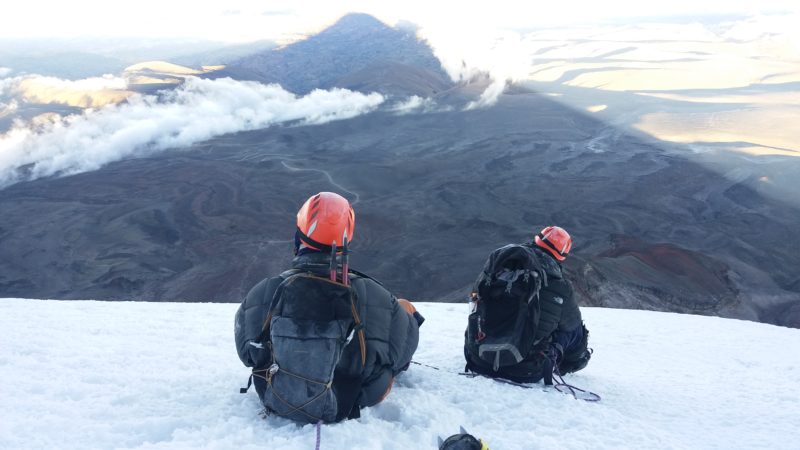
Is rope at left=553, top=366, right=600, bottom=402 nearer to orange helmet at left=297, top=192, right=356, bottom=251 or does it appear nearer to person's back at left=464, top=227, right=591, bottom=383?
person's back at left=464, top=227, right=591, bottom=383

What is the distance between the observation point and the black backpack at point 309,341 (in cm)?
296

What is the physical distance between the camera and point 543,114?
101 m

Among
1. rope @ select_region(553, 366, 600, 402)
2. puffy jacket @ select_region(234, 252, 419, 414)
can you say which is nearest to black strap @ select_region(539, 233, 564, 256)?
rope @ select_region(553, 366, 600, 402)

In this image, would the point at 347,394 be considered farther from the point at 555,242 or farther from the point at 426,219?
the point at 426,219

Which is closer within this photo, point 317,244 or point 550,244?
point 317,244

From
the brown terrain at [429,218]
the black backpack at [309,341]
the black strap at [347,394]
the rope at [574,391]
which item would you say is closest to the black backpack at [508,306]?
the rope at [574,391]

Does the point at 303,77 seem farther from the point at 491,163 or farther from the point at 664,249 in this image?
the point at 664,249

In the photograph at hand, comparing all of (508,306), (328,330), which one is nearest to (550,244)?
(508,306)

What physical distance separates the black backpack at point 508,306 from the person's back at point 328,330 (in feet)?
3.84

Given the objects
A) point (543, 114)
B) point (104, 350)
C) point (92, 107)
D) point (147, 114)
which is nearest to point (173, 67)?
point (92, 107)

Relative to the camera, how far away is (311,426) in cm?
305

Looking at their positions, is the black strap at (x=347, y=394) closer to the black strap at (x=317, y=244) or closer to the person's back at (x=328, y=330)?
the person's back at (x=328, y=330)

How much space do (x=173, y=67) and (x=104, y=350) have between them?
7035 inches

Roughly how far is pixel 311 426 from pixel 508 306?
1.98 meters
